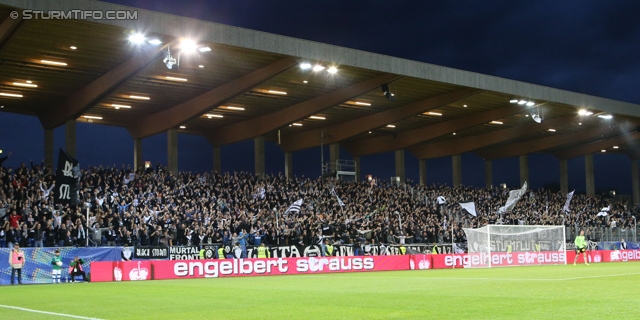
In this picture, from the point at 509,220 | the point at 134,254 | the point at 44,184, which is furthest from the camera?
the point at 509,220

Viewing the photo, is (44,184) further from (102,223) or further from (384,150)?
(384,150)

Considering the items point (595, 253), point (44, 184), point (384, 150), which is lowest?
point (595, 253)

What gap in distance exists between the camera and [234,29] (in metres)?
34.2

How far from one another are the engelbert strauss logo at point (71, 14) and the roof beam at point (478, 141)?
37.6m

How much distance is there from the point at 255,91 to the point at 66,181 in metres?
14.6

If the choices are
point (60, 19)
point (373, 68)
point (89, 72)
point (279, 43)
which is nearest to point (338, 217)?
point (373, 68)

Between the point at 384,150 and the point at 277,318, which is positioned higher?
the point at 384,150

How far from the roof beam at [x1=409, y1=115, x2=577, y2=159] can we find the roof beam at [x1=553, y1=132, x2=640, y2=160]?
32.1 ft

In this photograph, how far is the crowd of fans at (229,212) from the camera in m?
34.5

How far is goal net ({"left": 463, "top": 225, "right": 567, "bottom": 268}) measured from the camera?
133 feet

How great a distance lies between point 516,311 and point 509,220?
47.4 metres

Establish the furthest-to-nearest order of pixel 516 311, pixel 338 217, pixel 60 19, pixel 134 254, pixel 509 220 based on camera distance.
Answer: pixel 509 220
pixel 338 217
pixel 134 254
pixel 60 19
pixel 516 311

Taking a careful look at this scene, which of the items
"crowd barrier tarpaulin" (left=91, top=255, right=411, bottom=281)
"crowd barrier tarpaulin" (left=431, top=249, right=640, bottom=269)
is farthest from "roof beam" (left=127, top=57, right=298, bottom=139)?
"crowd barrier tarpaulin" (left=431, top=249, right=640, bottom=269)

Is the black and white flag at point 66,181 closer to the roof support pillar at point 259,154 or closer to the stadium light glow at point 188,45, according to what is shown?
the stadium light glow at point 188,45
